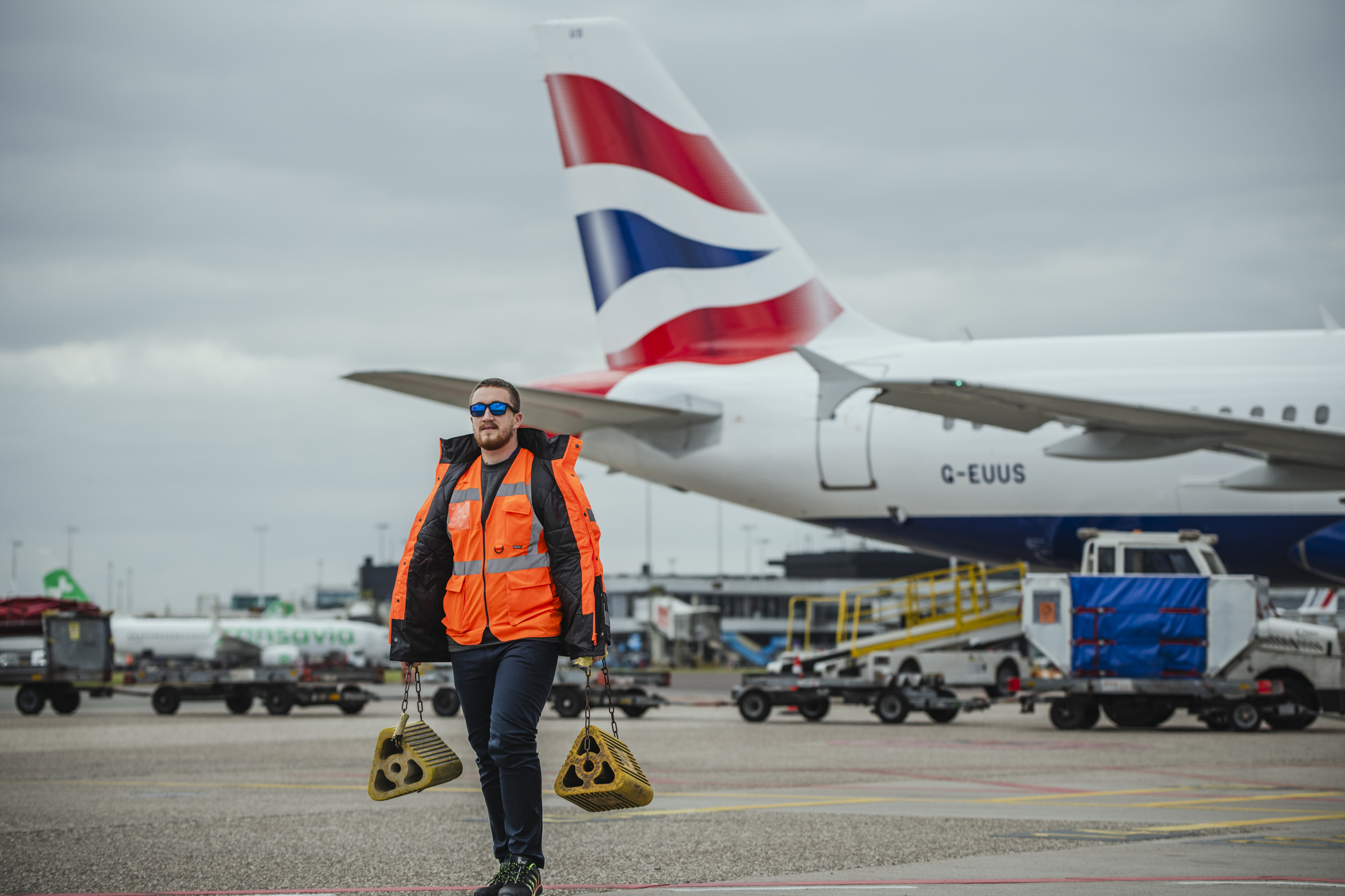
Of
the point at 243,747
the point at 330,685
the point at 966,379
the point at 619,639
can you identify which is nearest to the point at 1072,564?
the point at 966,379

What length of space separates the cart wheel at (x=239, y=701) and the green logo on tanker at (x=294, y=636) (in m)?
33.7

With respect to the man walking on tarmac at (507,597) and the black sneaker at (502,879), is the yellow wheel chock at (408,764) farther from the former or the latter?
the black sneaker at (502,879)

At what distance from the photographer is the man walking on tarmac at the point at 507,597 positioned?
4770 mm

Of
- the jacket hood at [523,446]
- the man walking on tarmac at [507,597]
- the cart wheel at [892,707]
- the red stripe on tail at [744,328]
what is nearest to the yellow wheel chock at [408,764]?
the man walking on tarmac at [507,597]

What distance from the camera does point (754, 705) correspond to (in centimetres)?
2039

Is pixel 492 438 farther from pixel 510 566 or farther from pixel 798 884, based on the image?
pixel 798 884

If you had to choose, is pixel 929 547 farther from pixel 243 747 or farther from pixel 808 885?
pixel 808 885

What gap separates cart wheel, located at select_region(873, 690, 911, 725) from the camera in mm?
19312

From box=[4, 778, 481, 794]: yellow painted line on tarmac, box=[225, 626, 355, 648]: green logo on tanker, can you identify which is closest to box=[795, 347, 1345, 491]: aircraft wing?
box=[4, 778, 481, 794]: yellow painted line on tarmac

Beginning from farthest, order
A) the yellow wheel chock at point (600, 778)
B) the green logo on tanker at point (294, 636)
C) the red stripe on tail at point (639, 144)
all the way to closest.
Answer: the green logo on tanker at point (294, 636) → the red stripe on tail at point (639, 144) → the yellow wheel chock at point (600, 778)

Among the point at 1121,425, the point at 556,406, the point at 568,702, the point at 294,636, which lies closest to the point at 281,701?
the point at 568,702

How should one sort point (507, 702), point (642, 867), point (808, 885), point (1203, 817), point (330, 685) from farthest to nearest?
point (330, 685)
point (1203, 817)
point (642, 867)
point (808, 885)
point (507, 702)

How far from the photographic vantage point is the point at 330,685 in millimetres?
25047

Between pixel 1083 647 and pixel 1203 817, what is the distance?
1028 cm
